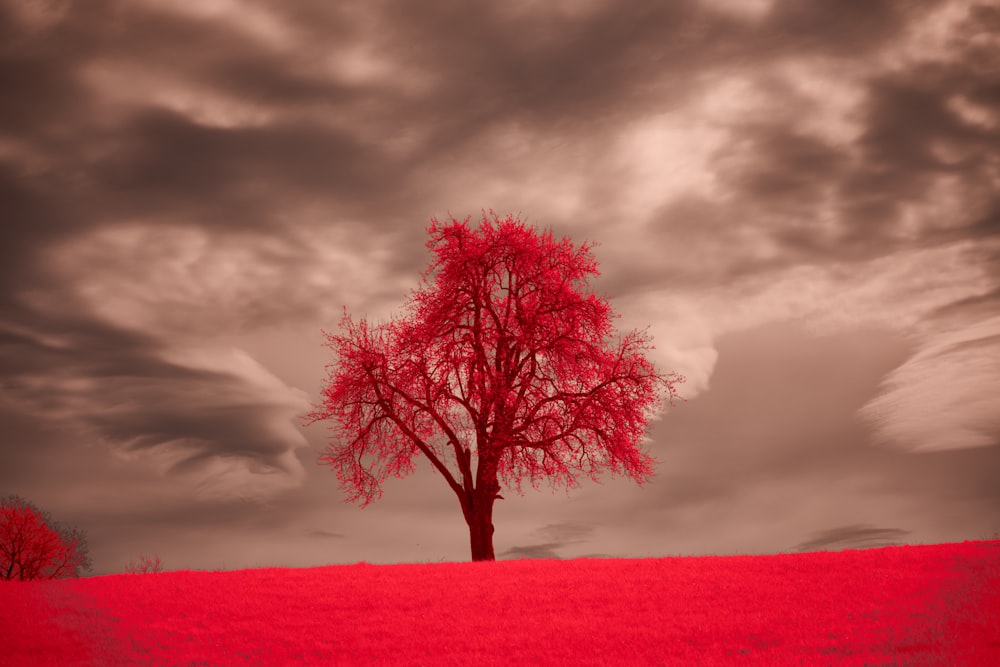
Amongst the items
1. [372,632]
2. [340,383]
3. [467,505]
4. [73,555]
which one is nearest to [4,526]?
[73,555]

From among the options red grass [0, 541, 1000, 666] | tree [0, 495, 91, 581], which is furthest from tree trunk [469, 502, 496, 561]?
tree [0, 495, 91, 581]

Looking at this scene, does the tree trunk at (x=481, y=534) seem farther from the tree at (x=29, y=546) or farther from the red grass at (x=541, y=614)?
the tree at (x=29, y=546)

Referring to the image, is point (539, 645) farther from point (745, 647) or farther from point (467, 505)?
point (467, 505)

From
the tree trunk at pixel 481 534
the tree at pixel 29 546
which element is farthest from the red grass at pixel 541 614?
the tree at pixel 29 546

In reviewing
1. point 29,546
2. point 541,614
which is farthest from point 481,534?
point 29,546

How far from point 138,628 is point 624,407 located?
18820 mm

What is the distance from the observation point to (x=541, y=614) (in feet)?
64.5

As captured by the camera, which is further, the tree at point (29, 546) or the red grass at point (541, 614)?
the tree at point (29, 546)

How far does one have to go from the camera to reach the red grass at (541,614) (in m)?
16.6

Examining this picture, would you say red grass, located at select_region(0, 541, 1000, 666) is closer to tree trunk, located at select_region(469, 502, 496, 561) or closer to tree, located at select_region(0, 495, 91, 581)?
tree trunk, located at select_region(469, 502, 496, 561)

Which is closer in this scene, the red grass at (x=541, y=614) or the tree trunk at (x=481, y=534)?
the red grass at (x=541, y=614)

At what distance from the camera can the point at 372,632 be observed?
18.5m

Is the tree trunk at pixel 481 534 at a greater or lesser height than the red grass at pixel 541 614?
greater

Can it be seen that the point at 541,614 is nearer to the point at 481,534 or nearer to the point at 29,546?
the point at 481,534
